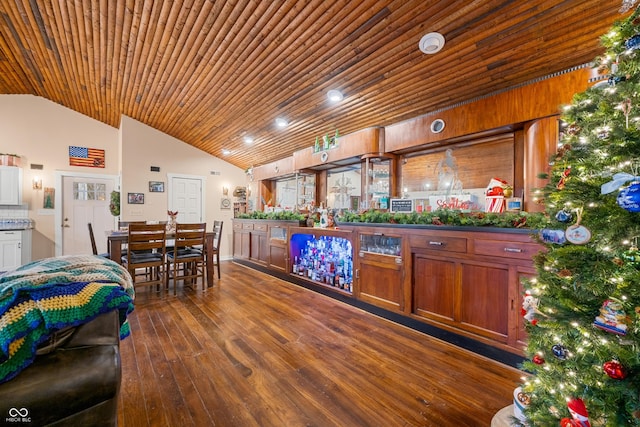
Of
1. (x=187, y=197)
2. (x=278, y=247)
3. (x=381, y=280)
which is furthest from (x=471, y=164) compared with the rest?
(x=187, y=197)

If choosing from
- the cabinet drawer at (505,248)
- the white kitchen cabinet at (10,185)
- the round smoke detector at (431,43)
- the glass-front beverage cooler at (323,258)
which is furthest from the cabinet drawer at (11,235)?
the cabinet drawer at (505,248)

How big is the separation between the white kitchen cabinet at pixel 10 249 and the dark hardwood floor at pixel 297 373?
4475mm

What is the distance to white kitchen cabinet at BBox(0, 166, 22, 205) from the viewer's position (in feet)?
17.9

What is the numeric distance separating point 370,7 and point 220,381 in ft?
10.4

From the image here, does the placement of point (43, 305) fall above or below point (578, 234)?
below

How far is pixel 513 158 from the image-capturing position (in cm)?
319

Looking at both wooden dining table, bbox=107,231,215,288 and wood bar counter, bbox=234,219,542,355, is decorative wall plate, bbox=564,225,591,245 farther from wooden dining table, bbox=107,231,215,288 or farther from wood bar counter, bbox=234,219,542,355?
wooden dining table, bbox=107,231,215,288

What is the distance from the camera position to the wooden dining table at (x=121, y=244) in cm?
366

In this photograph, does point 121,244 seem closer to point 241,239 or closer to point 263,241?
point 263,241

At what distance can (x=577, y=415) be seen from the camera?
103 centimetres

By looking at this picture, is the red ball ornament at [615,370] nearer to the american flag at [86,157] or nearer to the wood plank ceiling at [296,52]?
the wood plank ceiling at [296,52]

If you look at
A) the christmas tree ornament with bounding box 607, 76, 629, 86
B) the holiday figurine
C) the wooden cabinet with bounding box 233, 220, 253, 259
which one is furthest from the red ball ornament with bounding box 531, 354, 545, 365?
the wooden cabinet with bounding box 233, 220, 253, 259

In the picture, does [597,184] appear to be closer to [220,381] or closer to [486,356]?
[486,356]

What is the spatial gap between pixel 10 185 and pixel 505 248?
8.32 metres
